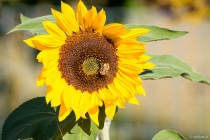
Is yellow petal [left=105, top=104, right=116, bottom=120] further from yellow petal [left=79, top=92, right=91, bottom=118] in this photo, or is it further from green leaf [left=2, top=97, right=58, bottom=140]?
green leaf [left=2, top=97, right=58, bottom=140]

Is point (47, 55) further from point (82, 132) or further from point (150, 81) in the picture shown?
point (150, 81)

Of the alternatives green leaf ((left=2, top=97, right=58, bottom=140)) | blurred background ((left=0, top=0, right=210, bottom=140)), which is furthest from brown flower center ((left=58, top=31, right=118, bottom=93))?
blurred background ((left=0, top=0, right=210, bottom=140))

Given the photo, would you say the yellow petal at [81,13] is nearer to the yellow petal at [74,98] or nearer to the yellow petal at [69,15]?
the yellow petal at [69,15]

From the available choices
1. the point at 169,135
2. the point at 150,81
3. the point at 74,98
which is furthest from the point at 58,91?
the point at 150,81

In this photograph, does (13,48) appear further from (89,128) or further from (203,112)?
(89,128)

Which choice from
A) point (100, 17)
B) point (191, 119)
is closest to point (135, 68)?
point (100, 17)

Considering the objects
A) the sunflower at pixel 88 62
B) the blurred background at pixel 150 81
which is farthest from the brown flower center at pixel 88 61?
the blurred background at pixel 150 81
